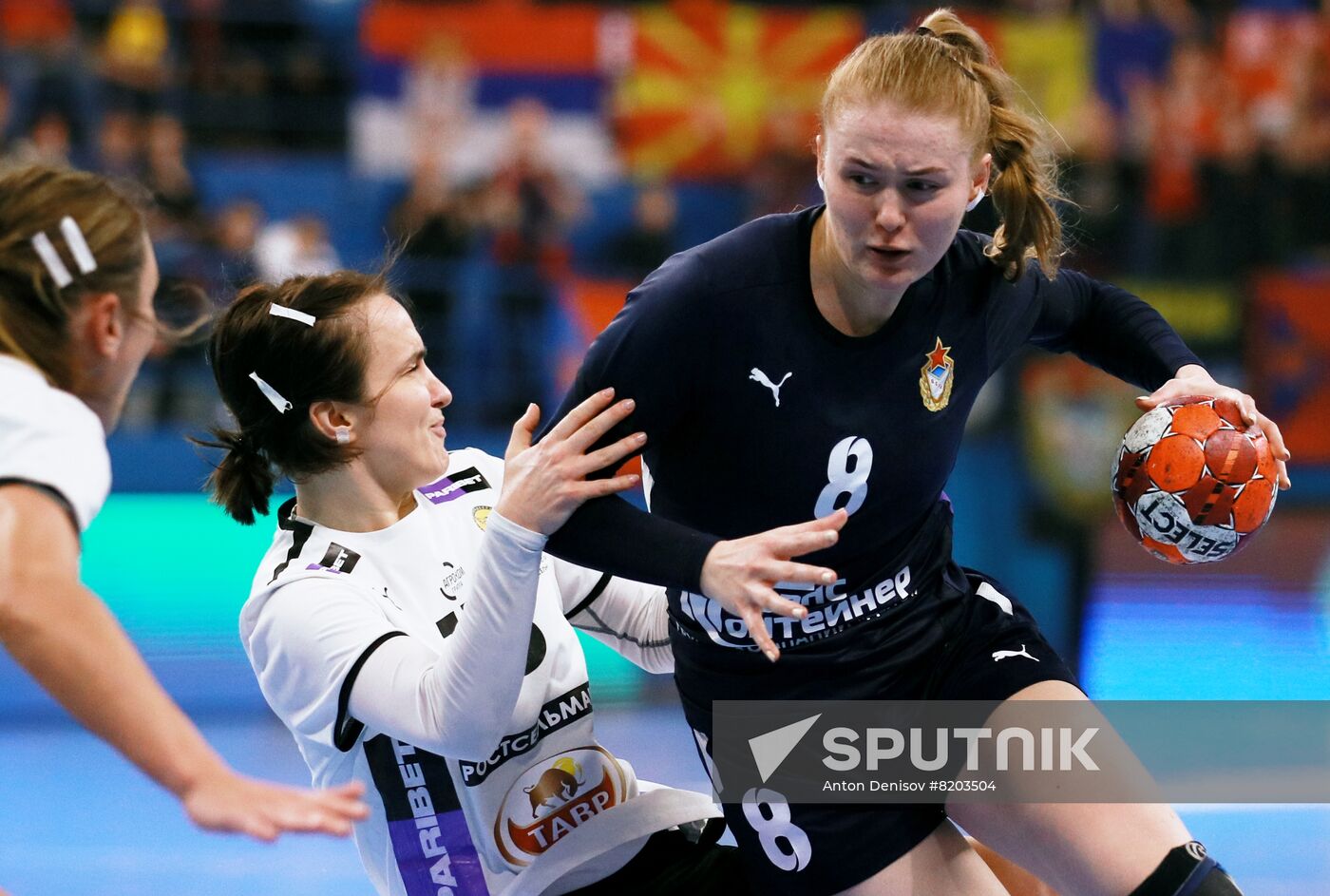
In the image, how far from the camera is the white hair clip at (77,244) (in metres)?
2.21

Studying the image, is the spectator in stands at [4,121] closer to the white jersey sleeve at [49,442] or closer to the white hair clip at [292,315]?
the white hair clip at [292,315]

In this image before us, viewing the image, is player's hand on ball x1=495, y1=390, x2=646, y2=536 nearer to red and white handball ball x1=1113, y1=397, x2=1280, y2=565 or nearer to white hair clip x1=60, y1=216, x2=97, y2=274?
white hair clip x1=60, y1=216, x2=97, y2=274

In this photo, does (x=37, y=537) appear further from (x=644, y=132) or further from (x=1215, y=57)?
(x=1215, y=57)

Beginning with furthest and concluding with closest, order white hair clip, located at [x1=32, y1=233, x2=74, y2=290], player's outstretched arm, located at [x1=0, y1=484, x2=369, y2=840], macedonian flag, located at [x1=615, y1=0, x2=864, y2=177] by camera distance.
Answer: macedonian flag, located at [x1=615, y1=0, x2=864, y2=177], white hair clip, located at [x1=32, y1=233, x2=74, y2=290], player's outstretched arm, located at [x1=0, y1=484, x2=369, y2=840]

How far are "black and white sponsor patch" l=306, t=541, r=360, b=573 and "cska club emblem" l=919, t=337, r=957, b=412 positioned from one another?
1.13m

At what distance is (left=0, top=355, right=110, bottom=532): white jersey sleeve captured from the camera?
81.0 inches

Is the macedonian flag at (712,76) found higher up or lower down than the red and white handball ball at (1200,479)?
lower down

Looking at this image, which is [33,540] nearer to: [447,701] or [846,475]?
[447,701]

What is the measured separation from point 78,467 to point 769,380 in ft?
3.73

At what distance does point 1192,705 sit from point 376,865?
4.07 m

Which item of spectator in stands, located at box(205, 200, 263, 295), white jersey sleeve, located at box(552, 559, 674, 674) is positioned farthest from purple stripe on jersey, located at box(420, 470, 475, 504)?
spectator in stands, located at box(205, 200, 263, 295)

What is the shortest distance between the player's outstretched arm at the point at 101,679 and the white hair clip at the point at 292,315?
3.09 ft

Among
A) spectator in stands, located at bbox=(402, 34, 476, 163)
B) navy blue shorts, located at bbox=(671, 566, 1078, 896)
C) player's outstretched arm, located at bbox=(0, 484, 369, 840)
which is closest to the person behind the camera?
player's outstretched arm, located at bbox=(0, 484, 369, 840)

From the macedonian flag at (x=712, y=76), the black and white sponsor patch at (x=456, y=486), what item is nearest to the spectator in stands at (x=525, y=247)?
the macedonian flag at (x=712, y=76)
